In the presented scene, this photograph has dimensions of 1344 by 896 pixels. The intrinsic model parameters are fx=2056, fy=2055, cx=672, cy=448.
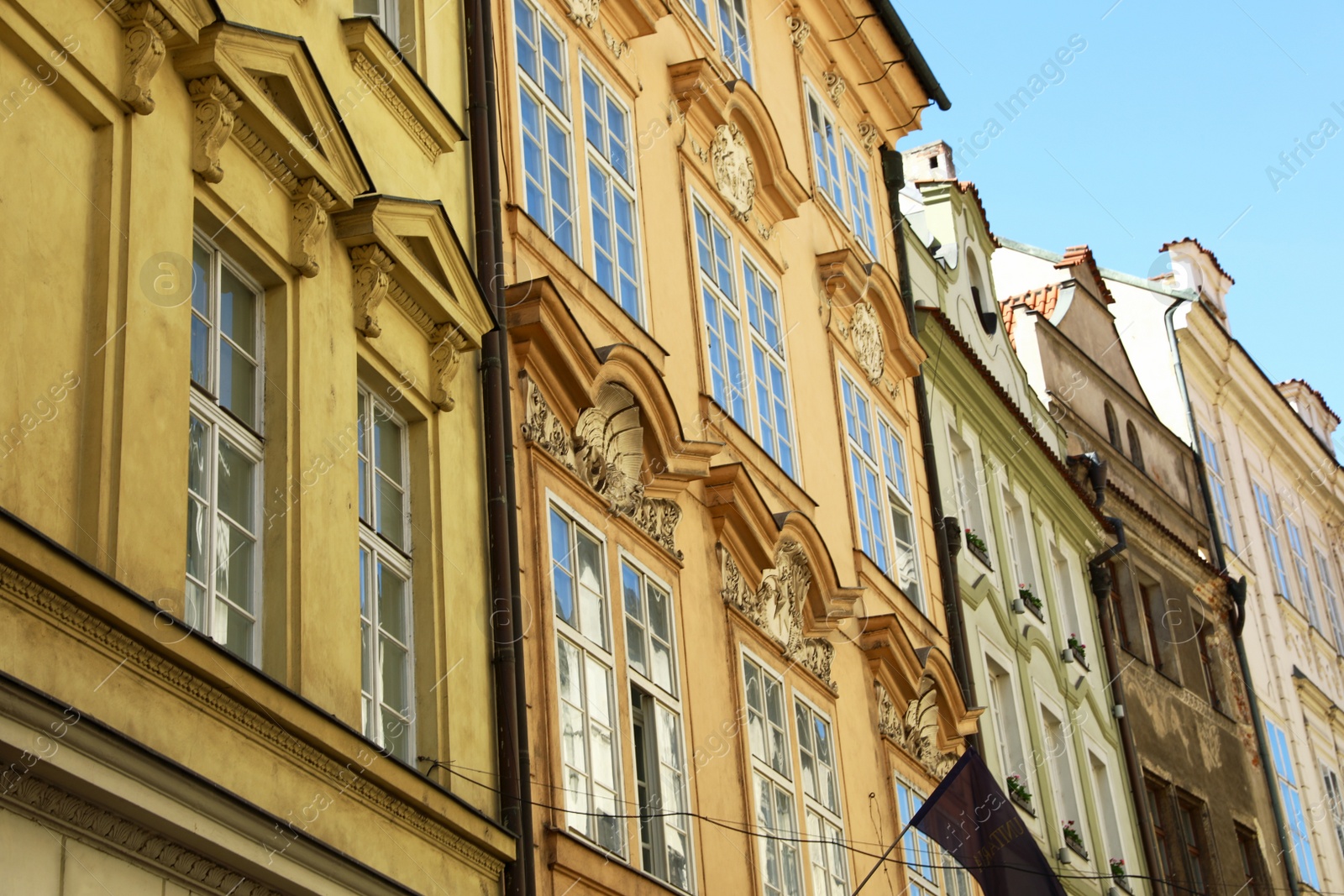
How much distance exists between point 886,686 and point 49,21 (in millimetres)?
10863

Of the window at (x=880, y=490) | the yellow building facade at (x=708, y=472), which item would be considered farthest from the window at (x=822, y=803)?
the window at (x=880, y=490)

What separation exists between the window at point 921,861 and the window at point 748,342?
2996mm

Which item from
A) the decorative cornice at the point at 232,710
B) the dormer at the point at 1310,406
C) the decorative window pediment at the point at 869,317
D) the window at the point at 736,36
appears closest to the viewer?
the decorative cornice at the point at 232,710

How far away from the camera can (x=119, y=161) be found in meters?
8.35

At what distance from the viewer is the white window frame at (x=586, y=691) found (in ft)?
37.6

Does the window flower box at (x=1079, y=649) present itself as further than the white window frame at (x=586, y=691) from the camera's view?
Yes

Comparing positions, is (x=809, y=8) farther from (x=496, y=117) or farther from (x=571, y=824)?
(x=571, y=824)

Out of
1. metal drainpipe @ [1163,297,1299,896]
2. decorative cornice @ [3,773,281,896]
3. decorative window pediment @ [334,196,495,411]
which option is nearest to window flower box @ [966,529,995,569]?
metal drainpipe @ [1163,297,1299,896]

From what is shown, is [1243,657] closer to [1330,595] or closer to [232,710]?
[1330,595]

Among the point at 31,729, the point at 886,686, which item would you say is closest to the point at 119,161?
the point at 31,729

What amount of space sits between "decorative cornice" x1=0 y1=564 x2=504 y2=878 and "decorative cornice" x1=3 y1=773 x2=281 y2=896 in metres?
0.57

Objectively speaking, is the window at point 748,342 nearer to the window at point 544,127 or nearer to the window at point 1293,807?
the window at point 544,127

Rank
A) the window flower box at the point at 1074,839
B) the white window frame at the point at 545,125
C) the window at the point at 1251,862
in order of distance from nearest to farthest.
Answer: the white window frame at the point at 545,125
the window flower box at the point at 1074,839
the window at the point at 1251,862

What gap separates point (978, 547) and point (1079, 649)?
3.51 m
